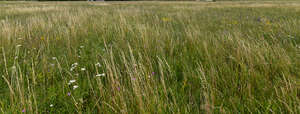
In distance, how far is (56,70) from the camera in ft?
6.97

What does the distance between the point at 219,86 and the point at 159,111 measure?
0.80m

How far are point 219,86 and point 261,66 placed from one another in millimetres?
673

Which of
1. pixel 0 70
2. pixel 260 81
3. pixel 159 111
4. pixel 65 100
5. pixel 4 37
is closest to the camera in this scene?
pixel 159 111

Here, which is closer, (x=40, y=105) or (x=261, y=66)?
(x=40, y=105)

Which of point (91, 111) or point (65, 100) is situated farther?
point (65, 100)

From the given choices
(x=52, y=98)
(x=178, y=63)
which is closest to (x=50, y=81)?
(x=52, y=98)

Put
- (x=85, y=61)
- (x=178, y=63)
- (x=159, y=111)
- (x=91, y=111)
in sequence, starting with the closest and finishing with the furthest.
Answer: (x=159, y=111) < (x=91, y=111) < (x=178, y=63) < (x=85, y=61)

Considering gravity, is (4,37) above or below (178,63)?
above

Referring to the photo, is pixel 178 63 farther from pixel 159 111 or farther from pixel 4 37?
pixel 4 37

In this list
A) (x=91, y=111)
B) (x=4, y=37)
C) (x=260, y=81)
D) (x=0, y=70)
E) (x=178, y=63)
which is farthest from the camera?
(x=4, y=37)

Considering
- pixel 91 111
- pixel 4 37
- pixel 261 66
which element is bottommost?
pixel 91 111

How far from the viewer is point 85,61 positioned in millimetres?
2443

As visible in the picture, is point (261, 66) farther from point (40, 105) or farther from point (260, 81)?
point (40, 105)

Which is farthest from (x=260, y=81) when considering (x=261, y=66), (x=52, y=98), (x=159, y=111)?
(x=52, y=98)
